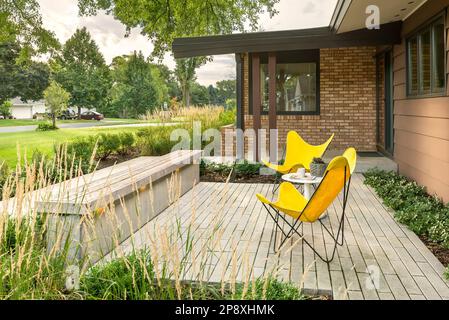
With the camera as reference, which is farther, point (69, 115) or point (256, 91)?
point (69, 115)

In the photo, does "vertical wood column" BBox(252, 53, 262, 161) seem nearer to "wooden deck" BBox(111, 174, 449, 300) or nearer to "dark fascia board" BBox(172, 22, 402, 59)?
"dark fascia board" BBox(172, 22, 402, 59)

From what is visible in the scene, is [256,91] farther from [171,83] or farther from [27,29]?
[171,83]

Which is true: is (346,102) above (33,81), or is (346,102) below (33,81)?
below

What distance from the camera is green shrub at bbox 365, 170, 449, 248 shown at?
158 inches

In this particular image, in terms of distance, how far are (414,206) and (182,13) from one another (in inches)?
355

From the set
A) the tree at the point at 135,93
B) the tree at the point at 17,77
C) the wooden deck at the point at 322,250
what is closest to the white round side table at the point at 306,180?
the wooden deck at the point at 322,250

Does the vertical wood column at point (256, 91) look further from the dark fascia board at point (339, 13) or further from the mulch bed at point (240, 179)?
the dark fascia board at point (339, 13)

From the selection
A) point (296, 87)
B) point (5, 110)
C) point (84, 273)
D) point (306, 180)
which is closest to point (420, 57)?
point (306, 180)

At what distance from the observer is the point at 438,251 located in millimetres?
3691

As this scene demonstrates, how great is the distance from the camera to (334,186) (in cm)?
346

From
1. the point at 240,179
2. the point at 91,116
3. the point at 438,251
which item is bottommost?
the point at 438,251

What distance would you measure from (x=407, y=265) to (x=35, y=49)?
10643mm

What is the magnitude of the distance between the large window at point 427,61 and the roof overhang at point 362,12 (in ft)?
1.31

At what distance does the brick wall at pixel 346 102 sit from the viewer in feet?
31.1
